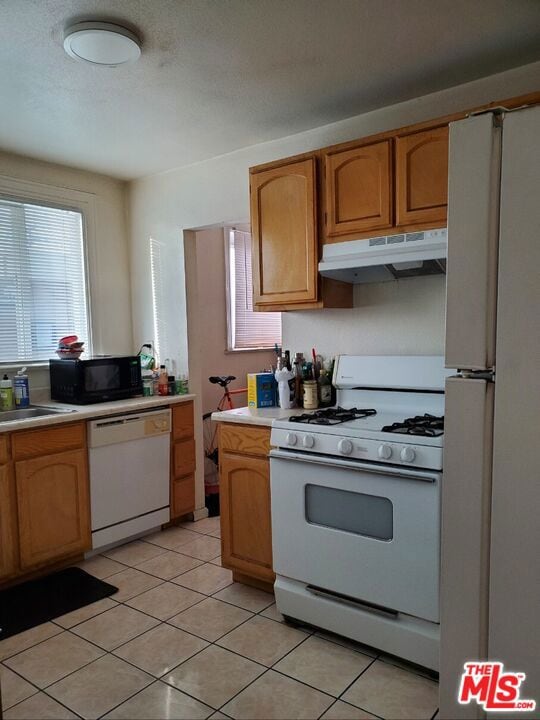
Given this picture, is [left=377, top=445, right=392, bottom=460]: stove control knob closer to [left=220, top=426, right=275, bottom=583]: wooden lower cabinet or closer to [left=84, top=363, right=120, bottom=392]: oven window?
[left=220, top=426, right=275, bottom=583]: wooden lower cabinet

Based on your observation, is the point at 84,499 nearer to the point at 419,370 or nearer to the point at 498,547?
the point at 419,370

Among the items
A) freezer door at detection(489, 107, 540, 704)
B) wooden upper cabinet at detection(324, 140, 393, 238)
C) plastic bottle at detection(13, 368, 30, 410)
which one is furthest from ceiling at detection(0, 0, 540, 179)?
plastic bottle at detection(13, 368, 30, 410)

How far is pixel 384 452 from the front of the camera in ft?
6.76

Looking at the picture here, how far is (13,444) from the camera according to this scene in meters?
2.77

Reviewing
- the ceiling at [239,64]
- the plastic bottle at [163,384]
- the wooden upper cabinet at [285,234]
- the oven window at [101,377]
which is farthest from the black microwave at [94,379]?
the ceiling at [239,64]

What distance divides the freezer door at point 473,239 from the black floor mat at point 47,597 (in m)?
2.33

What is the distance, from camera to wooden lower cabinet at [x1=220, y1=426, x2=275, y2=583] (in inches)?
103

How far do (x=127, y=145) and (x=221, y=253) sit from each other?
62.0 inches

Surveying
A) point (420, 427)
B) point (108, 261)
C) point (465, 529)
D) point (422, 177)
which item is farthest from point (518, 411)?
point (108, 261)

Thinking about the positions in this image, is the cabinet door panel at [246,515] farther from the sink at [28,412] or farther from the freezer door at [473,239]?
the freezer door at [473,239]

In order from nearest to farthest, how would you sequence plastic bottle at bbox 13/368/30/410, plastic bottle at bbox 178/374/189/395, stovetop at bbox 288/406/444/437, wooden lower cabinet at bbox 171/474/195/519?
stovetop at bbox 288/406/444/437 → plastic bottle at bbox 13/368/30/410 → wooden lower cabinet at bbox 171/474/195/519 → plastic bottle at bbox 178/374/189/395

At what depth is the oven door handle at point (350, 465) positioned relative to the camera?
77.7 inches

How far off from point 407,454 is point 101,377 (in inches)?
84.8

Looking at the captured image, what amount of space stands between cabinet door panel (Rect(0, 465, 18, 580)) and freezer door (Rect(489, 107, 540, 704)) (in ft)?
7.97
